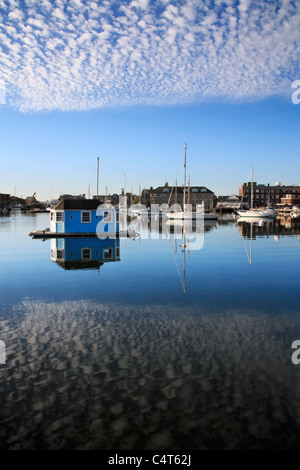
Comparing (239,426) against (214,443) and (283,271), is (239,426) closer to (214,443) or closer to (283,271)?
(214,443)

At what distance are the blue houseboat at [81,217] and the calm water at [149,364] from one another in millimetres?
21494

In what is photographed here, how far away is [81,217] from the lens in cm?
4084

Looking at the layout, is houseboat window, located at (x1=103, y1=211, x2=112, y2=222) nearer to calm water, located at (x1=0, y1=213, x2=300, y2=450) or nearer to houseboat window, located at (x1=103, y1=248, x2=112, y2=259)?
houseboat window, located at (x1=103, y1=248, x2=112, y2=259)

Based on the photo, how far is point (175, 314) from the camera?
1299 centimetres

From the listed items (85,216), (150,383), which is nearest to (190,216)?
(85,216)

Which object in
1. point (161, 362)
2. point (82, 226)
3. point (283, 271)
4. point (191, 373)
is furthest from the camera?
point (82, 226)

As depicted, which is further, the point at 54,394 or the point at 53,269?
the point at 53,269

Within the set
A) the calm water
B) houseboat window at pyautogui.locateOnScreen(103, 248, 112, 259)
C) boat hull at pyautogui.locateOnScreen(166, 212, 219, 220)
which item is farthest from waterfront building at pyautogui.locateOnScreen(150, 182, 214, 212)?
the calm water

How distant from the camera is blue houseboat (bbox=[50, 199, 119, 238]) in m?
40.3

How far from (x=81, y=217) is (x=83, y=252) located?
1172 cm

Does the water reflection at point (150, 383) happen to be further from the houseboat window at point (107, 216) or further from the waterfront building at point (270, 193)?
the waterfront building at point (270, 193)

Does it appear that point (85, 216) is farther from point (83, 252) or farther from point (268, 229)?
point (268, 229)
